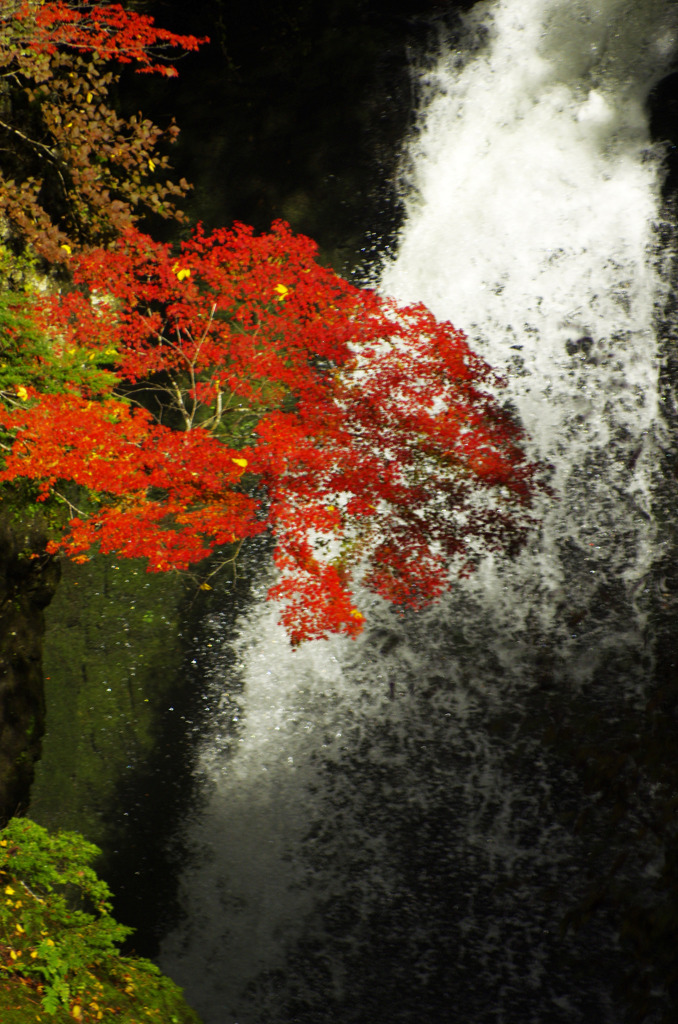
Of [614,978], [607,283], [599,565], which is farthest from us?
[607,283]

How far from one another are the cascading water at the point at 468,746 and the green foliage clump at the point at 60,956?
791mm

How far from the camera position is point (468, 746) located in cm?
764

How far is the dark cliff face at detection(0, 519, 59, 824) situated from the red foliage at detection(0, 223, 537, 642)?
1.46 feet

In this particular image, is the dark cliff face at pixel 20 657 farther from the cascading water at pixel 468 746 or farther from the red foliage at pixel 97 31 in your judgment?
the red foliage at pixel 97 31

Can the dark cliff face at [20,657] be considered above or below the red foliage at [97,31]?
below

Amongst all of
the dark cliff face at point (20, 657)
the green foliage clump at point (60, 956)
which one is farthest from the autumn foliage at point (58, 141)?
the green foliage clump at point (60, 956)

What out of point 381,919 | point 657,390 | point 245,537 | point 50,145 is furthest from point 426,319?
point 381,919

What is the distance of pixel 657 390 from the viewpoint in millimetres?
9008

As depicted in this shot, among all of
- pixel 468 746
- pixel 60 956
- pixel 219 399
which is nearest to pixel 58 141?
pixel 219 399

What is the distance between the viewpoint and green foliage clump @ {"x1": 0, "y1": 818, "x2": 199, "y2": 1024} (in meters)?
5.28

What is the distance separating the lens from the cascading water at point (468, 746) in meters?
7.05

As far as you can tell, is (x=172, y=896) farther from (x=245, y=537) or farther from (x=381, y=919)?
(x=245, y=537)

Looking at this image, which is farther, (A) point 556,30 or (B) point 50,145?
(A) point 556,30

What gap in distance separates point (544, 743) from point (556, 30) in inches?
423
